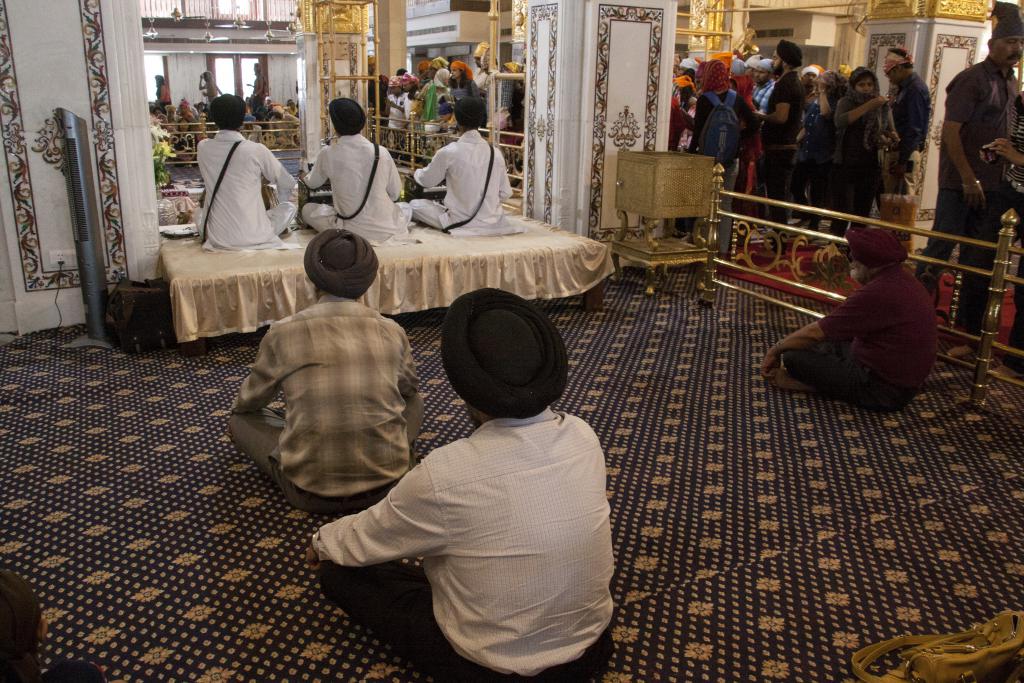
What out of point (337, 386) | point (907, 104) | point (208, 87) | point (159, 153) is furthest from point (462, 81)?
point (208, 87)

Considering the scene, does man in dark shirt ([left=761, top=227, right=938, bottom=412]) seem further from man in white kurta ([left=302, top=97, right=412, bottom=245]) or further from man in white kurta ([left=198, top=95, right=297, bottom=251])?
man in white kurta ([left=198, top=95, right=297, bottom=251])

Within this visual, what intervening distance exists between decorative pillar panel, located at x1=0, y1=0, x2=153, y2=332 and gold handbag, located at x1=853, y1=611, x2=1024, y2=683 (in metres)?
4.74

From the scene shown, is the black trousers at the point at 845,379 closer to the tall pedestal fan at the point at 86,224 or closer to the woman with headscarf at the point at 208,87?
the tall pedestal fan at the point at 86,224

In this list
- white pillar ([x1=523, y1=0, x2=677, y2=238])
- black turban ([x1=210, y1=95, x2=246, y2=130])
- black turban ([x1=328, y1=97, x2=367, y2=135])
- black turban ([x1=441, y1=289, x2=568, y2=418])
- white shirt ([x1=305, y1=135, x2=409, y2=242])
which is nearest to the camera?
black turban ([x1=441, y1=289, x2=568, y2=418])

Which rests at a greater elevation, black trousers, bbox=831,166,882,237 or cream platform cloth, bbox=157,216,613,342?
black trousers, bbox=831,166,882,237

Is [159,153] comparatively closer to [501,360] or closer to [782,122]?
[782,122]

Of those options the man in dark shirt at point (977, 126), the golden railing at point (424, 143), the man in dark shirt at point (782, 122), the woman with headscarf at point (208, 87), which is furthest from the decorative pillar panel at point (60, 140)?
the woman with headscarf at point (208, 87)

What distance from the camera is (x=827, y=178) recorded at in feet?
25.2

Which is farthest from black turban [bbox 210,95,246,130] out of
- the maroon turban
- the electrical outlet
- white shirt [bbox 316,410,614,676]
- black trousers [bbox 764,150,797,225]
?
black trousers [bbox 764,150,797,225]

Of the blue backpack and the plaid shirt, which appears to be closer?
the plaid shirt

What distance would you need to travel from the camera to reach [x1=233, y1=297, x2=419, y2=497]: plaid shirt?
2.91 metres

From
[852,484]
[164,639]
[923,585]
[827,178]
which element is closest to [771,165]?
[827,178]

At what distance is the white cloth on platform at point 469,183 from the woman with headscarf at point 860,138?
102 inches

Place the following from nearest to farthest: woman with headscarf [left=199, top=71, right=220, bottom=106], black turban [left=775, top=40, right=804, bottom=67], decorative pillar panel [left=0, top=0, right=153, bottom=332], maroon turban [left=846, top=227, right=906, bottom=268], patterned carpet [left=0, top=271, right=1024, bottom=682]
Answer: patterned carpet [left=0, top=271, right=1024, bottom=682] → maroon turban [left=846, top=227, right=906, bottom=268] → decorative pillar panel [left=0, top=0, right=153, bottom=332] → black turban [left=775, top=40, right=804, bottom=67] → woman with headscarf [left=199, top=71, right=220, bottom=106]
